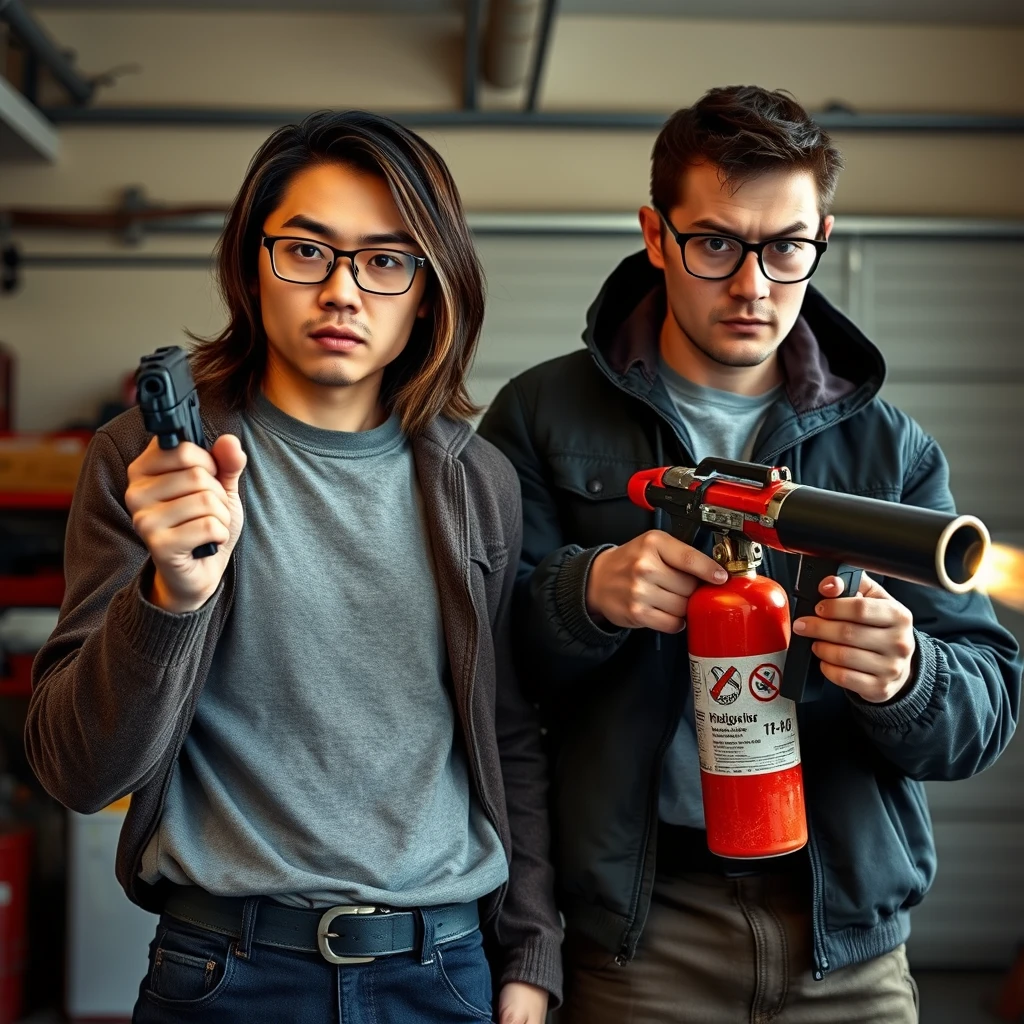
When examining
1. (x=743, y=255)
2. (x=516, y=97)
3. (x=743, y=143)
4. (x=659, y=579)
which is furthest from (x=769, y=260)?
(x=516, y=97)

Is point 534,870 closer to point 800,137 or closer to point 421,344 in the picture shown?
point 421,344

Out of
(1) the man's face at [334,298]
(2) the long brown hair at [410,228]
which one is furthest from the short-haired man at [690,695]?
(1) the man's face at [334,298]

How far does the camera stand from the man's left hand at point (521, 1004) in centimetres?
131

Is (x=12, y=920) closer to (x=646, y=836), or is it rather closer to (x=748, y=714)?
(x=646, y=836)

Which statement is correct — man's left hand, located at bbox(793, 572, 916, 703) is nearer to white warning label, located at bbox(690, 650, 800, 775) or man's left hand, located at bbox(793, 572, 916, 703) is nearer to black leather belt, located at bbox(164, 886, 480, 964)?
white warning label, located at bbox(690, 650, 800, 775)

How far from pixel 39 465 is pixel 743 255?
291 cm

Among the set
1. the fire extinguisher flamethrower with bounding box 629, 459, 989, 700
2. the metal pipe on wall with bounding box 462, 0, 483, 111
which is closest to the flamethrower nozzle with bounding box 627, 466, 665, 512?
the fire extinguisher flamethrower with bounding box 629, 459, 989, 700

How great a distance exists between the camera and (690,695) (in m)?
1.47

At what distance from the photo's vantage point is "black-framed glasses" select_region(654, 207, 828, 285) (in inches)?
56.5

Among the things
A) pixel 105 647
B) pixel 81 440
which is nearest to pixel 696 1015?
pixel 105 647

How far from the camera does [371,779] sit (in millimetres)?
1238

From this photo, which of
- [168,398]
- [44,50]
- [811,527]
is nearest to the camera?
[168,398]

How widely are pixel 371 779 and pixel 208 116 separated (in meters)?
3.42

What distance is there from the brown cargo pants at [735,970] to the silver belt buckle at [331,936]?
40 centimetres
